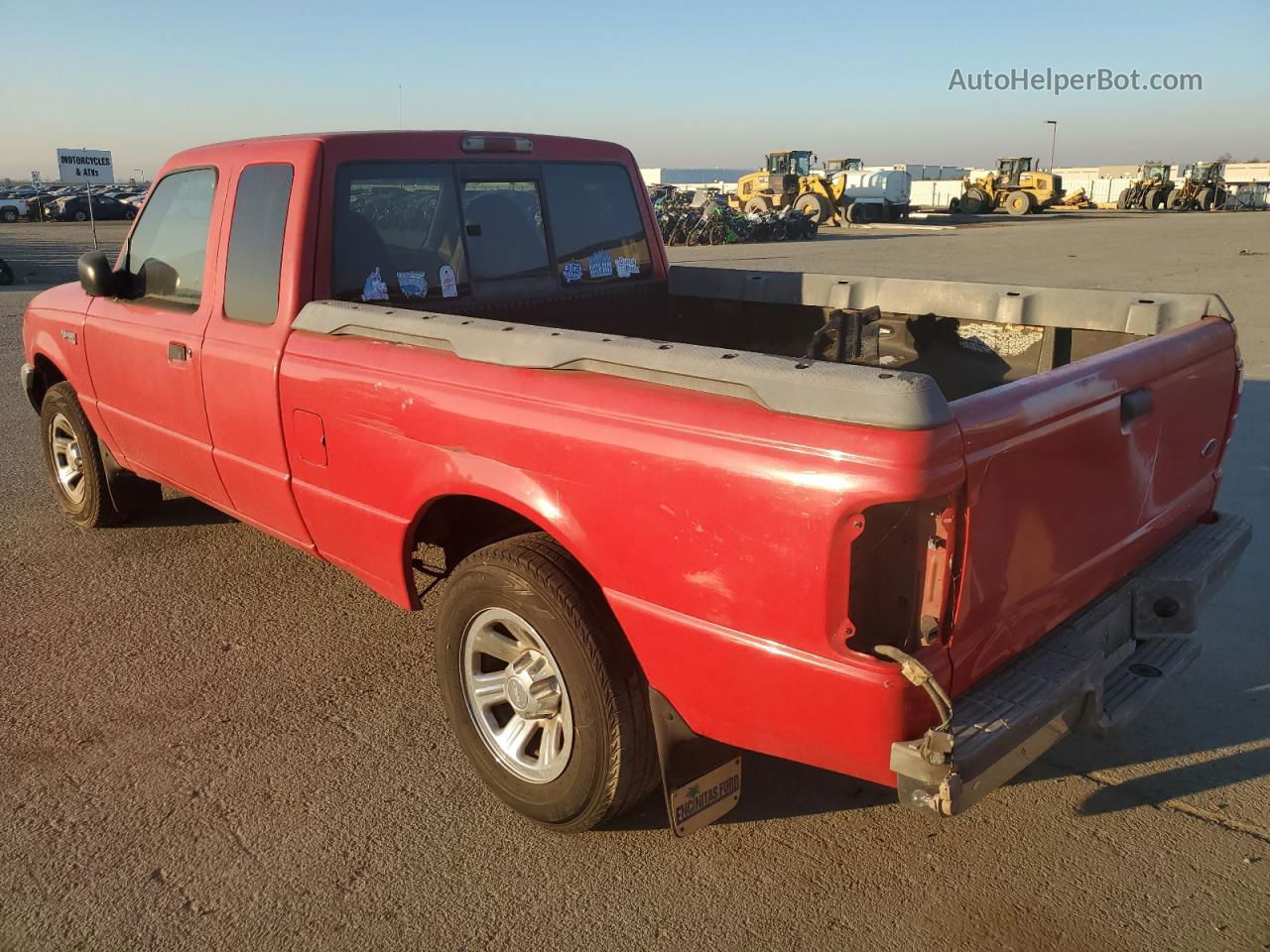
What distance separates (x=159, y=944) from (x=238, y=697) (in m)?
1.32

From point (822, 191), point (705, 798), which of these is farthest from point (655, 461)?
point (822, 191)

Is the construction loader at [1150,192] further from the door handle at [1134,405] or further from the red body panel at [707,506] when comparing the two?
the red body panel at [707,506]

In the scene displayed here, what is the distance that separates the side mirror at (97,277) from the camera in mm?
4422

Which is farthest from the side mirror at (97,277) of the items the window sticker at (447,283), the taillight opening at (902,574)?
the taillight opening at (902,574)

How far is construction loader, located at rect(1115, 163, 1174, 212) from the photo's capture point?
60281 mm

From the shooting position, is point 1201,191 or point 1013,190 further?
point 1201,191

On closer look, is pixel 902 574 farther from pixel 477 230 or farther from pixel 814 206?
pixel 814 206

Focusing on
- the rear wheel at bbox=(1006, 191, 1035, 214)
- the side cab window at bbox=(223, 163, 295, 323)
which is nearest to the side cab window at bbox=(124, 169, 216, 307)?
the side cab window at bbox=(223, 163, 295, 323)

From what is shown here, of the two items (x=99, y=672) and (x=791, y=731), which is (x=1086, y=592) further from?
(x=99, y=672)

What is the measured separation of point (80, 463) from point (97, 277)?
145cm

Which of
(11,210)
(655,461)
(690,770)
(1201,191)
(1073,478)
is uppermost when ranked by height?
(11,210)

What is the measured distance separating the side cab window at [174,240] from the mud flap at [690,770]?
9.09 ft

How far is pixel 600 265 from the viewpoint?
15.6 feet

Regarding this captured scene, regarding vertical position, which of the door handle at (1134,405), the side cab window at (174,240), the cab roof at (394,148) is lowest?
the door handle at (1134,405)
